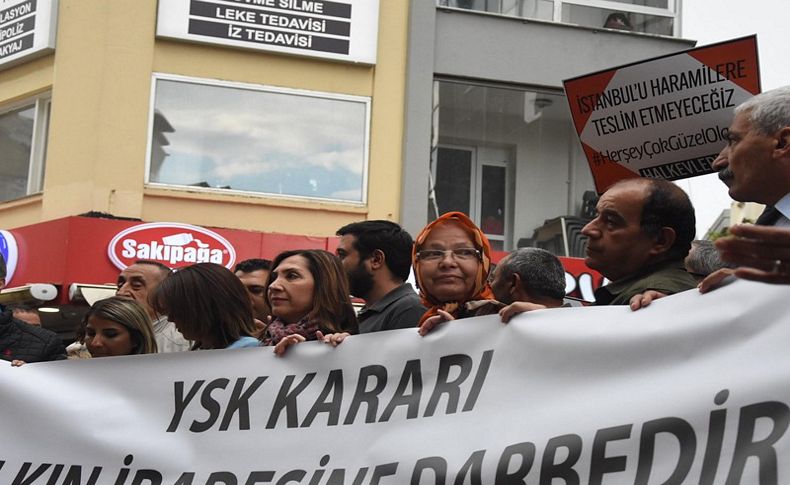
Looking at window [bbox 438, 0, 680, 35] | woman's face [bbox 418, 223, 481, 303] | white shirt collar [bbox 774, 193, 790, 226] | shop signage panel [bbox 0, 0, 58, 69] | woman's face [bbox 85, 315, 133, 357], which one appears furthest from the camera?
window [bbox 438, 0, 680, 35]

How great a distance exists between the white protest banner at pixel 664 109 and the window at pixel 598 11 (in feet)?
35.4

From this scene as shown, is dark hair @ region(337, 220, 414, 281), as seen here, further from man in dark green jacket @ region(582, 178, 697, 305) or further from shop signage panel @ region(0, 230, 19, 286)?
shop signage panel @ region(0, 230, 19, 286)

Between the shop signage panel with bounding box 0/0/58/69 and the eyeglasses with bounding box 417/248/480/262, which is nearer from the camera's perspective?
the eyeglasses with bounding box 417/248/480/262

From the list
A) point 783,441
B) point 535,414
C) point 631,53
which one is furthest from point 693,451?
point 631,53

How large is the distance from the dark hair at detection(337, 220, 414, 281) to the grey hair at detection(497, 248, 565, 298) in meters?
0.74

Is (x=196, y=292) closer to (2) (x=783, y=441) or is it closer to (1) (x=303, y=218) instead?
(2) (x=783, y=441)

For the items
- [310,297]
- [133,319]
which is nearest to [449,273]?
[310,297]

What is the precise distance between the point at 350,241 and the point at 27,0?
1059 centimetres

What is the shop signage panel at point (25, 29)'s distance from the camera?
14344 mm

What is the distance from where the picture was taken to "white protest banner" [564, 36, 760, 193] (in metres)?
4.07

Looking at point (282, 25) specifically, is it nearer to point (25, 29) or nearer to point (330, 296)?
point (25, 29)

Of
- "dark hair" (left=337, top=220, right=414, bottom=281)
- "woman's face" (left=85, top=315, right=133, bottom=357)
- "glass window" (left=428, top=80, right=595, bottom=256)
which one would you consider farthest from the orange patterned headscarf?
"glass window" (left=428, top=80, right=595, bottom=256)

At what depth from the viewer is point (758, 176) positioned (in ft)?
11.4

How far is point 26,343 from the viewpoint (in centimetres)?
566
